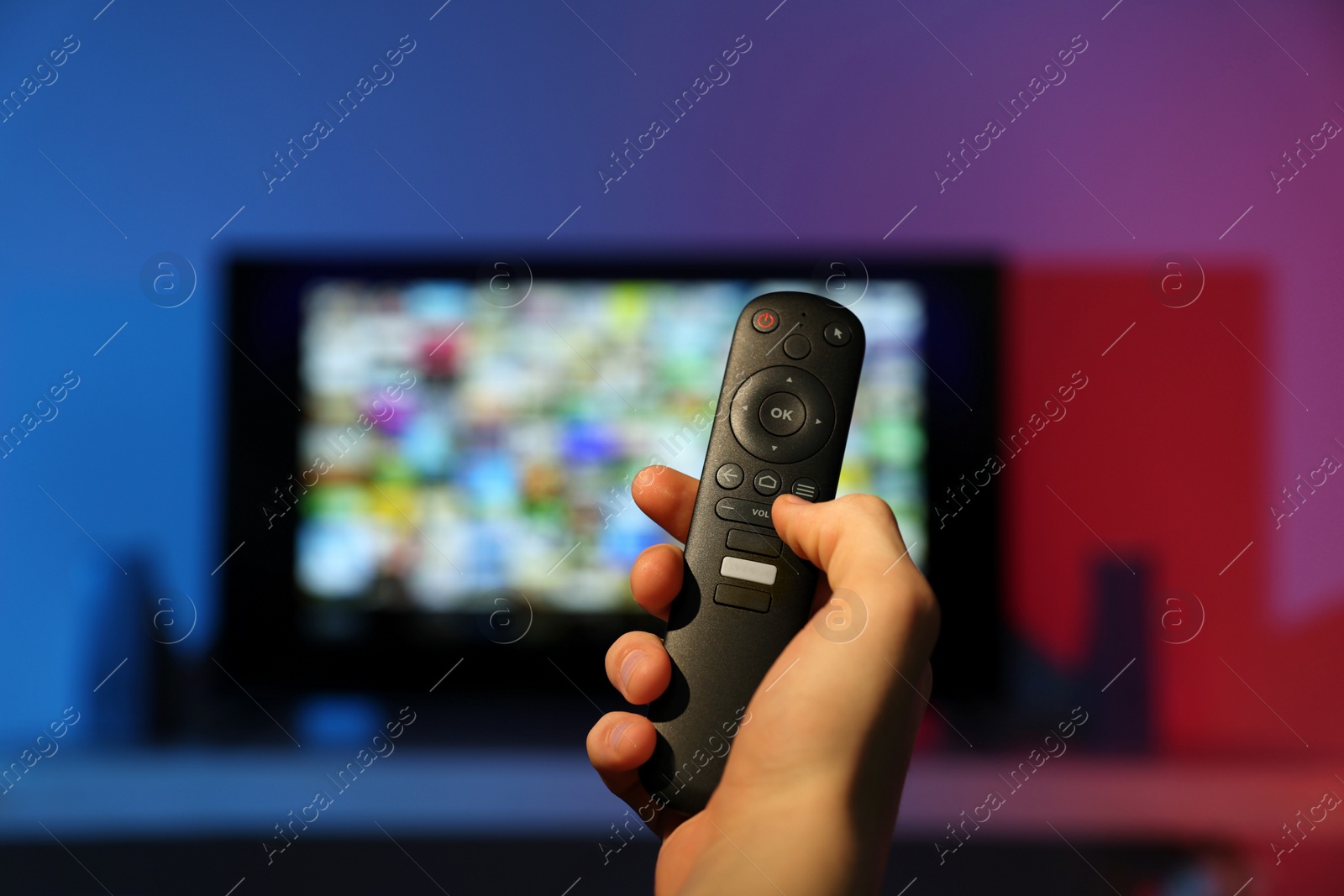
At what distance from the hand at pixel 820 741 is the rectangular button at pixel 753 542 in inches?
0.6

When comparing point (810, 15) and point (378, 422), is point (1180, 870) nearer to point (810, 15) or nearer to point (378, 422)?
point (378, 422)

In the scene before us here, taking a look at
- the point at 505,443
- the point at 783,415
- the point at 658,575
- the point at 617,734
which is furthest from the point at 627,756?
the point at 505,443

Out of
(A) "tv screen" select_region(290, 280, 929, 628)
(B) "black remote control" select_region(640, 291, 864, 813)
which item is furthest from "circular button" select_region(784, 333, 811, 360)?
(A) "tv screen" select_region(290, 280, 929, 628)

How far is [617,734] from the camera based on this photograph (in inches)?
21.3

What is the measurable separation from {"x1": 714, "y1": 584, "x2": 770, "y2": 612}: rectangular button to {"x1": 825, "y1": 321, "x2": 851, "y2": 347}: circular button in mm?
190

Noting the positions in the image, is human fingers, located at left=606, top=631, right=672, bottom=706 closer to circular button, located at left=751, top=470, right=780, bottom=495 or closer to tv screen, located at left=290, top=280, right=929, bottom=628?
circular button, located at left=751, top=470, right=780, bottom=495

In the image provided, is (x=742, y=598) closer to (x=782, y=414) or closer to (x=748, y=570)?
(x=748, y=570)

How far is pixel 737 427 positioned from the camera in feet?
1.99

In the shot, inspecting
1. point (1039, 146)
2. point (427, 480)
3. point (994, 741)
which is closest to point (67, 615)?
point (427, 480)

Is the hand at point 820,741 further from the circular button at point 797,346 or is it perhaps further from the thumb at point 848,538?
the circular button at point 797,346

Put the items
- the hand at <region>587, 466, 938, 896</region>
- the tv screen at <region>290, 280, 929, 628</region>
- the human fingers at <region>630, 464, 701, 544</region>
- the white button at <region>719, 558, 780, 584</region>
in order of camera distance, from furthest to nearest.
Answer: the tv screen at <region>290, 280, 929, 628</region>, the human fingers at <region>630, 464, 701, 544</region>, the white button at <region>719, 558, 780, 584</region>, the hand at <region>587, 466, 938, 896</region>

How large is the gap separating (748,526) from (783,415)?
0.08 m

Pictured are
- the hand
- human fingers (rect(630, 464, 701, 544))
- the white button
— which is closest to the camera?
the hand

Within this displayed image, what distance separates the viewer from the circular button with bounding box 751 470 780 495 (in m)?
0.59
